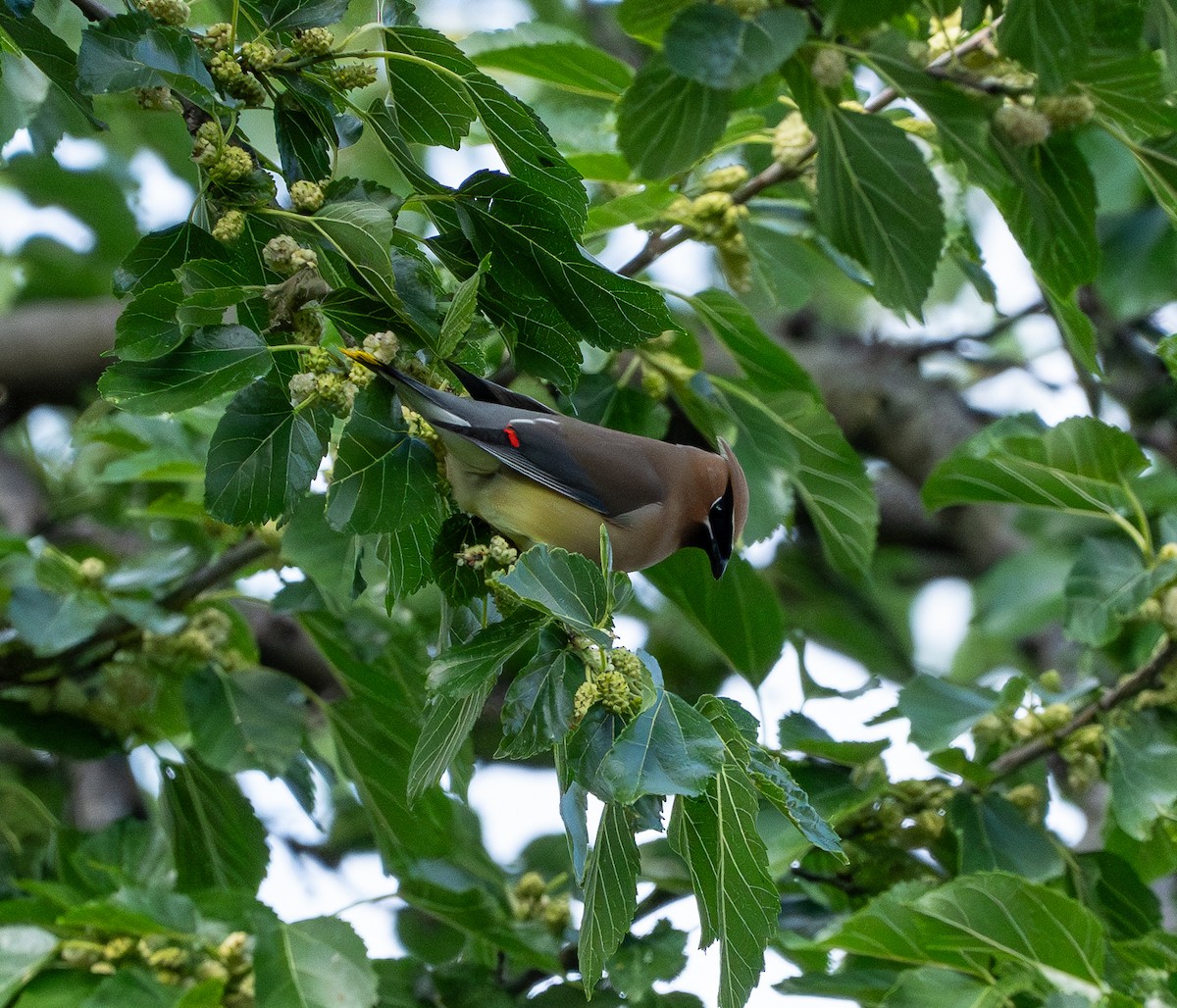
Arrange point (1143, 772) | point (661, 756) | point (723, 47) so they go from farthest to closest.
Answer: point (1143, 772), point (723, 47), point (661, 756)

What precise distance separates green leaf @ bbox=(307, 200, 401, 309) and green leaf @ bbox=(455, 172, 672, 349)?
0.19 m

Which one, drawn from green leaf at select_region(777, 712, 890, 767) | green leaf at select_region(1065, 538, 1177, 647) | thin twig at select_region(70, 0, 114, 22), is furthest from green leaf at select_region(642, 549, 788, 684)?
thin twig at select_region(70, 0, 114, 22)

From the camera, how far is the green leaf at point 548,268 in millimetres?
2480

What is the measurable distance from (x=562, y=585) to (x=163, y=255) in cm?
93

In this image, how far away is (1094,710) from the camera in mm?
3631

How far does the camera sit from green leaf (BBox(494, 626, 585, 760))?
2.14m

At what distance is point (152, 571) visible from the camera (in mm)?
3938

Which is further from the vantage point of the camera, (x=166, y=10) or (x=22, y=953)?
(x=22, y=953)

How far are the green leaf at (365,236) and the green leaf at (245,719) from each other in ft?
5.60

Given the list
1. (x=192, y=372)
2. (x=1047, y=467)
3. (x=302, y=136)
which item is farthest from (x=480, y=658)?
(x=1047, y=467)

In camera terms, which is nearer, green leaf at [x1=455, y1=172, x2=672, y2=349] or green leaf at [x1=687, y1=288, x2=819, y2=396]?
green leaf at [x1=455, y1=172, x2=672, y2=349]

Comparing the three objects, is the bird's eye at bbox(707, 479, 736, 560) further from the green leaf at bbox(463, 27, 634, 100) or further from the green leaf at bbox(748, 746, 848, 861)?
the green leaf at bbox(748, 746, 848, 861)

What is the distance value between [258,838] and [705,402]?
5.47ft

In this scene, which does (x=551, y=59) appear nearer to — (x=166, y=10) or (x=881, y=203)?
(x=881, y=203)
